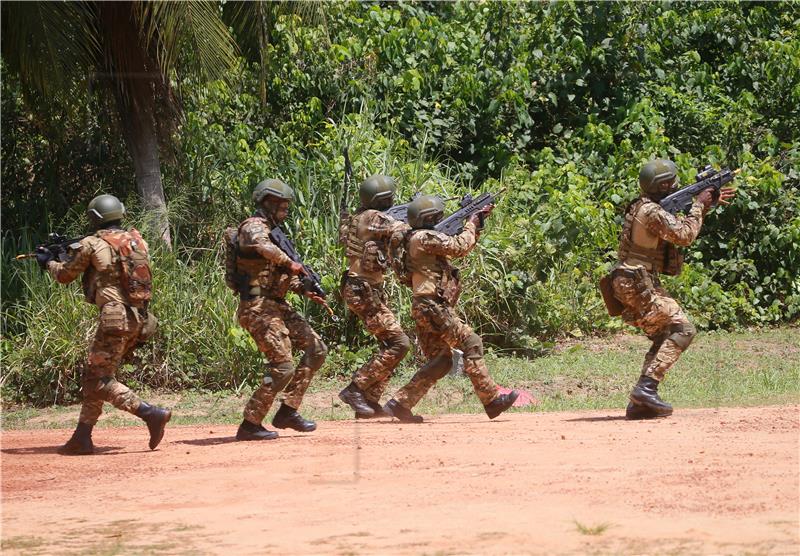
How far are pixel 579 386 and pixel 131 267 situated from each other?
503 cm

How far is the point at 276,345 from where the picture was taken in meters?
8.74

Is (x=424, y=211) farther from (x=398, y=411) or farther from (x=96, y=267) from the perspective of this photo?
(x=96, y=267)

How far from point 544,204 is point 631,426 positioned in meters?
6.46

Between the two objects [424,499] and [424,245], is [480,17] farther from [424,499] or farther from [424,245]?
[424,499]

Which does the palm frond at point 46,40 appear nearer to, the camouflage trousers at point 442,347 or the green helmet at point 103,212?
the green helmet at point 103,212

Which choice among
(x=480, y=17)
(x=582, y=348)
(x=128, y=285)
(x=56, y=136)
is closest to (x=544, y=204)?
(x=582, y=348)

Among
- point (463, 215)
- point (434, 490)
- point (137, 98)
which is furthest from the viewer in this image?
point (137, 98)

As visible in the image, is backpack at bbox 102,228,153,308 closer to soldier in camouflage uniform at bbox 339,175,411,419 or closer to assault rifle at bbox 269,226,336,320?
assault rifle at bbox 269,226,336,320

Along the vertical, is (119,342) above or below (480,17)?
below

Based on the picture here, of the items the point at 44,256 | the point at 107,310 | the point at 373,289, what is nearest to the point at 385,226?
the point at 373,289

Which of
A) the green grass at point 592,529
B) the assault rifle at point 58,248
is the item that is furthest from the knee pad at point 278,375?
the green grass at point 592,529

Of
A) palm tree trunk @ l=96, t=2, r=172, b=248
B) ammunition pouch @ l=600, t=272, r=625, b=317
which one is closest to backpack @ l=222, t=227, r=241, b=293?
ammunition pouch @ l=600, t=272, r=625, b=317

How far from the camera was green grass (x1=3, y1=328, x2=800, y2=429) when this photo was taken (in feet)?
35.7

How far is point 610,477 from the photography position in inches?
275
